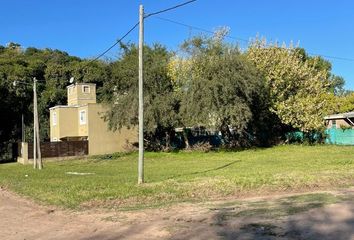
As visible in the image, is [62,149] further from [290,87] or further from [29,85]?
[290,87]

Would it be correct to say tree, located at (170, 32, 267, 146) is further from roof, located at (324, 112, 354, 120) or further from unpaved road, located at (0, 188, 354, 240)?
unpaved road, located at (0, 188, 354, 240)

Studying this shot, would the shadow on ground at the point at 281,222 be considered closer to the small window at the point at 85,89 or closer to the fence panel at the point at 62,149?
the fence panel at the point at 62,149

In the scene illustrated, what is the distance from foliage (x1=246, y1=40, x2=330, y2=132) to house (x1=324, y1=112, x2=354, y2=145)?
7.06 feet

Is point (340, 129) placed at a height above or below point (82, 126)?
below

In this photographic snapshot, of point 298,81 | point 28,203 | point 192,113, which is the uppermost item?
point 298,81

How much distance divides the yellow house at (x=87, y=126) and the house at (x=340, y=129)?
61.4 ft

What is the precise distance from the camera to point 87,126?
5128cm

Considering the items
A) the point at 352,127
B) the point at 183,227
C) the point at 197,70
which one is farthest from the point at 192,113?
the point at 183,227

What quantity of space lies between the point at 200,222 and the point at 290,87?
3678 cm

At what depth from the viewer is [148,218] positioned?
11562 millimetres

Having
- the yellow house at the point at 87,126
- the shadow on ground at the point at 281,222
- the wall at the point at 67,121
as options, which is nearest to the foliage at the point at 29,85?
the yellow house at the point at 87,126

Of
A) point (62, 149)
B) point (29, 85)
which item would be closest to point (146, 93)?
point (62, 149)

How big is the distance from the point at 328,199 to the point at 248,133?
34587mm

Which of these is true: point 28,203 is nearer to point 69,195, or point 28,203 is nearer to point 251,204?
point 69,195
